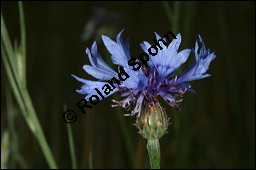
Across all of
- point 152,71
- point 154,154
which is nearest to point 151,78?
point 152,71

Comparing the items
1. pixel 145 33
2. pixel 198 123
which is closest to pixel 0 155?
pixel 198 123

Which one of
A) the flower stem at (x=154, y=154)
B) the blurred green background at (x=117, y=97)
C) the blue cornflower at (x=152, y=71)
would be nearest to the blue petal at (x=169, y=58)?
the blue cornflower at (x=152, y=71)

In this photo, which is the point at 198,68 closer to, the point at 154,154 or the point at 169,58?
the point at 169,58

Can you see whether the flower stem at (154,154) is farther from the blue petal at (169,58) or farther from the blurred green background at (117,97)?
the blurred green background at (117,97)

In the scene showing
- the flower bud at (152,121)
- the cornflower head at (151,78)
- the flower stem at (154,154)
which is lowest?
the flower stem at (154,154)

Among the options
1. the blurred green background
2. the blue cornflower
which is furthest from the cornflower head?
the blurred green background

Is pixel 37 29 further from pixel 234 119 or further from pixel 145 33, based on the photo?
pixel 234 119
